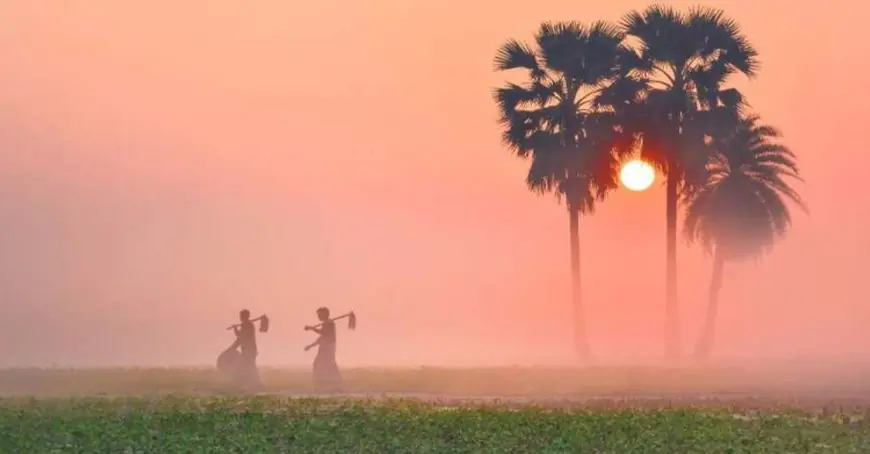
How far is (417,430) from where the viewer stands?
3253cm

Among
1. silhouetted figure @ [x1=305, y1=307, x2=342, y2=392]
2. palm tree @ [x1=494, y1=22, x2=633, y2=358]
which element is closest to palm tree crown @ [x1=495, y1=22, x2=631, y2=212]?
palm tree @ [x1=494, y1=22, x2=633, y2=358]

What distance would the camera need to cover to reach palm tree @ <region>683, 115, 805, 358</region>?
259 feet

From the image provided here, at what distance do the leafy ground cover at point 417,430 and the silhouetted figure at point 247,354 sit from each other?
13.0 metres

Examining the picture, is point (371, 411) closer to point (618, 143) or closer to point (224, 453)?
point (224, 453)

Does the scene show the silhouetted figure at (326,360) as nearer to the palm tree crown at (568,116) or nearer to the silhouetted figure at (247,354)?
the silhouetted figure at (247,354)

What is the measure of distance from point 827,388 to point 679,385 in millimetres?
4757

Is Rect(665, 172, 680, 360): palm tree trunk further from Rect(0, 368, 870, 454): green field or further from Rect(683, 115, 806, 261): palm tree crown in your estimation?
Rect(0, 368, 870, 454): green field

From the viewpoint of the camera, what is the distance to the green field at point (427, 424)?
1230 inches

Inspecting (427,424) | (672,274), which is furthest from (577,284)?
(427,424)

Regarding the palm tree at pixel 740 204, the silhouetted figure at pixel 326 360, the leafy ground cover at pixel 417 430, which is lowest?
the leafy ground cover at pixel 417 430

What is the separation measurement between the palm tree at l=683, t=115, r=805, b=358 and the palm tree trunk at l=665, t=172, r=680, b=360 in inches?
197

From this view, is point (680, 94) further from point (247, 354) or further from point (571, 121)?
point (247, 354)

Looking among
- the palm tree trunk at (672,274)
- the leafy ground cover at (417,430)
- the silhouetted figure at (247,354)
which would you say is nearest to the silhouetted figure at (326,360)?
the silhouetted figure at (247,354)

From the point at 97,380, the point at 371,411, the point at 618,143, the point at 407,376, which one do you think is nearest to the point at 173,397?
the point at 371,411
